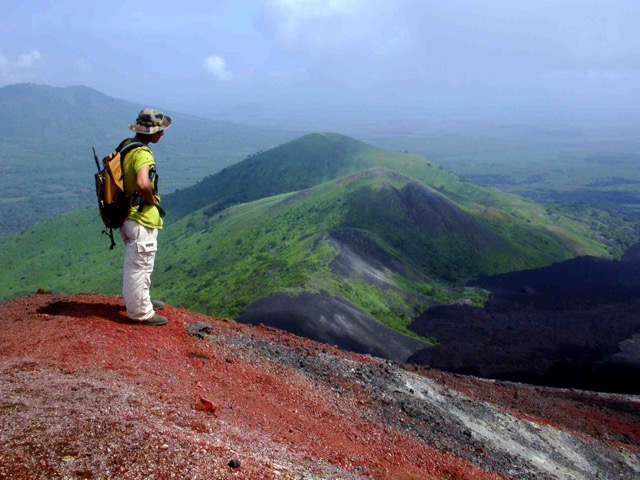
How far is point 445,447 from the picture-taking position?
1195cm

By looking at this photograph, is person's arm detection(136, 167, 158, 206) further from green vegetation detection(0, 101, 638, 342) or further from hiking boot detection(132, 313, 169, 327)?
green vegetation detection(0, 101, 638, 342)

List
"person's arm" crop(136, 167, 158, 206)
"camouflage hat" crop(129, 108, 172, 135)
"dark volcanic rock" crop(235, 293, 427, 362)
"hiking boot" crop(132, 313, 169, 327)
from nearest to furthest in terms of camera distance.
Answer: "person's arm" crop(136, 167, 158, 206), "camouflage hat" crop(129, 108, 172, 135), "hiking boot" crop(132, 313, 169, 327), "dark volcanic rock" crop(235, 293, 427, 362)

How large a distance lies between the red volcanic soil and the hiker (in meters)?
0.93

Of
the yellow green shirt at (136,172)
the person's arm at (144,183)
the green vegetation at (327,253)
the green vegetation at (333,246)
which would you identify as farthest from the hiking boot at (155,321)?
the green vegetation at (333,246)

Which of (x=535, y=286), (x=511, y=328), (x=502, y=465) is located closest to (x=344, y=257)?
(x=511, y=328)

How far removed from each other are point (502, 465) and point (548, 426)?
6718mm

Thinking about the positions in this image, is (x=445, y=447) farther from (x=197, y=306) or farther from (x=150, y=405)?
(x=197, y=306)

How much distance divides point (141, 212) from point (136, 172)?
2.36 feet

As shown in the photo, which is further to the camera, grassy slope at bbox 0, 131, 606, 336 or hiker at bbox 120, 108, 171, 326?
grassy slope at bbox 0, 131, 606, 336

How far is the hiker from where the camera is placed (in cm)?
887

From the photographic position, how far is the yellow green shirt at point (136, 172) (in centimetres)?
886

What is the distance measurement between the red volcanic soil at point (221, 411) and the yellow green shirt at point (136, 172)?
6.98ft

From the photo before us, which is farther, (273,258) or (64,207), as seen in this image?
(64,207)

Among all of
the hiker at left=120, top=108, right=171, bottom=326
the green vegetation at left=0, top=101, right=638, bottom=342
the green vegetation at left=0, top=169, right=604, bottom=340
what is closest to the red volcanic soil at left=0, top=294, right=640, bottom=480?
the hiker at left=120, top=108, right=171, bottom=326
